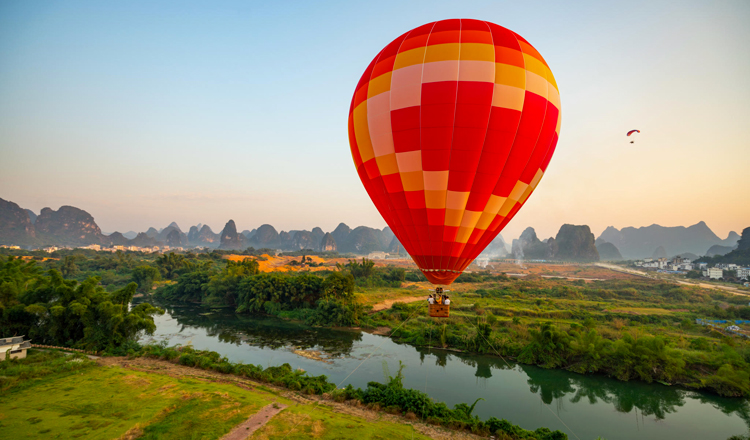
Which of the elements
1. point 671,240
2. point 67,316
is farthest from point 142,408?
point 671,240

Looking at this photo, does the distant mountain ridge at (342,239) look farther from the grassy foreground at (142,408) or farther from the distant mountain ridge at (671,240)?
the grassy foreground at (142,408)

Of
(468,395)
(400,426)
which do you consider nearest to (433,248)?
(400,426)

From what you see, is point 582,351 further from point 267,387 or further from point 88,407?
point 88,407

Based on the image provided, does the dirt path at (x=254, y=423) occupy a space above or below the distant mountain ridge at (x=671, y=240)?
below

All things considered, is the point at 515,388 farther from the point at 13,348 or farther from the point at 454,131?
the point at 13,348

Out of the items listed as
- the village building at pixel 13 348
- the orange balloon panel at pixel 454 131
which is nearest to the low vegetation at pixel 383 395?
the village building at pixel 13 348

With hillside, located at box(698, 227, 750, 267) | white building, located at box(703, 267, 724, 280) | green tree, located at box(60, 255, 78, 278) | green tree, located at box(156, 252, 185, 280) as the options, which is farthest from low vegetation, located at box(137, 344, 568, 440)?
hillside, located at box(698, 227, 750, 267)
